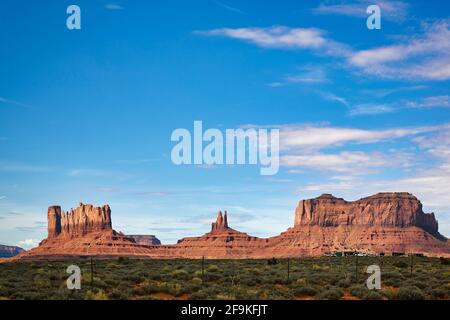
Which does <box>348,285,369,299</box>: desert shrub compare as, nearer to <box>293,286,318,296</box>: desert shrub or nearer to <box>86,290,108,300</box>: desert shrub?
<box>293,286,318,296</box>: desert shrub

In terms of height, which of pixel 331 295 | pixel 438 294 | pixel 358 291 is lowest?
pixel 438 294

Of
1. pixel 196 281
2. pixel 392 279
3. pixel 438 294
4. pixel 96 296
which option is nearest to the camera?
pixel 96 296

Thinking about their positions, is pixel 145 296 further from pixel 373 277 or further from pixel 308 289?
pixel 373 277

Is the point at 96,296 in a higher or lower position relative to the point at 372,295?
higher

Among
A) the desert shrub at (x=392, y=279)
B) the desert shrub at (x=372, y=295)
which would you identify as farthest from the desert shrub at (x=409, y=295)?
the desert shrub at (x=392, y=279)

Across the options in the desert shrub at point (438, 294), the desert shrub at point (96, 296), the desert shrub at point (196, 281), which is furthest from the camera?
the desert shrub at point (196, 281)

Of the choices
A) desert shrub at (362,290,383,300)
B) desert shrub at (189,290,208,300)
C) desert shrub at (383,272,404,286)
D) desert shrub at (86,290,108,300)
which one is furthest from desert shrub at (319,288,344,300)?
desert shrub at (86,290,108,300)

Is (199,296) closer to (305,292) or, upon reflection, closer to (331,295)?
(305,292)

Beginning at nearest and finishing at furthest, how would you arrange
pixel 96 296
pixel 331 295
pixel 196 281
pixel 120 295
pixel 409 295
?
pixel 96 296 < pixel 120 295 < pixel 409 295 < pixel 331 295 < pixel 196 281

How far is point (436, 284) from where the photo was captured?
34406 millimetres

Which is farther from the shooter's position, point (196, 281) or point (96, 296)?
point (196, 281)

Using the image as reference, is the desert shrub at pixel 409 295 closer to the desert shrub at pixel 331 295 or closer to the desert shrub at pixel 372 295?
the desert shrub at pixel 372 295

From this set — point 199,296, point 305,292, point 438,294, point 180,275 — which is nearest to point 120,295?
point 199,296
